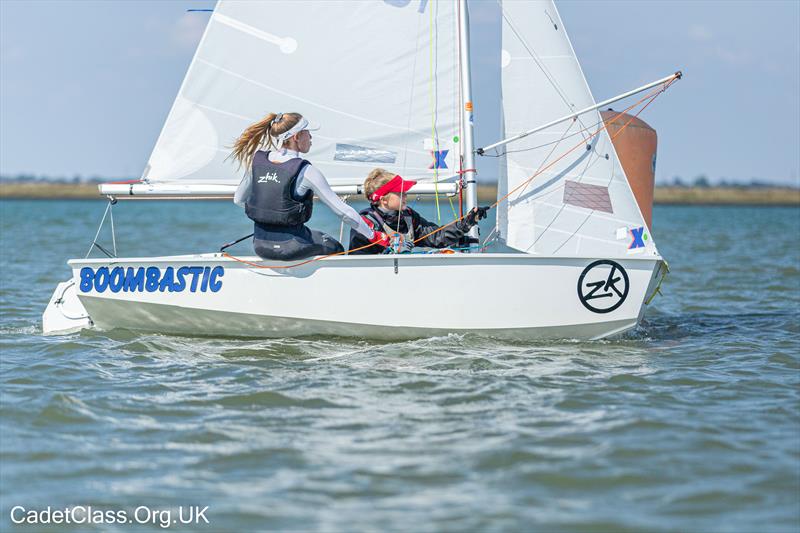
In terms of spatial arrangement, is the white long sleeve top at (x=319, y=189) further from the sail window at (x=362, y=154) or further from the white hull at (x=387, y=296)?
the sail window at (x=362, y=154)

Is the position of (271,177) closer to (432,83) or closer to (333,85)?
(333,85)

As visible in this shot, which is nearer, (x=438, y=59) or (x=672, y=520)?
(x=672, y=520)

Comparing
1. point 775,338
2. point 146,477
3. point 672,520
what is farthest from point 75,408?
point 775,338

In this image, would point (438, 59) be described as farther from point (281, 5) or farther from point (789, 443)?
point (789, 443)

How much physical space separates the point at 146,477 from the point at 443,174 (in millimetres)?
4067

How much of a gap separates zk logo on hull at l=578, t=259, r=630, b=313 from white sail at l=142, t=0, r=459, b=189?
60.1 inches

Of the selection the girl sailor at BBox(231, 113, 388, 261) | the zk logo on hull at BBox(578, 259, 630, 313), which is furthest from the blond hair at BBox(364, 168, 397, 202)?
the zk logo on hull at BBox(578, 259, 630, 313)

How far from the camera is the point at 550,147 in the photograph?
7430 mm

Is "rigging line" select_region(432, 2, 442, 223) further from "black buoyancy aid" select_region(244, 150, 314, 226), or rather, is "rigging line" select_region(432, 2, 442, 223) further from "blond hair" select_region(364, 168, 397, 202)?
"black buoyancy aid" select_region(244, 150, 314, 226)

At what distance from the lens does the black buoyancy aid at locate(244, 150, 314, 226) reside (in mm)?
6473

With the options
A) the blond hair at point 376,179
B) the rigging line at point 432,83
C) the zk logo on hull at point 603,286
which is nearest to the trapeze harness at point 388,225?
the blond hair at point 376,179

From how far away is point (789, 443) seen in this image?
14.8ft

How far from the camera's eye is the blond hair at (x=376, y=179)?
6986 mm

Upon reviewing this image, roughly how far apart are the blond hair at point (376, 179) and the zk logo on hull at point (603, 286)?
1.62 meters
